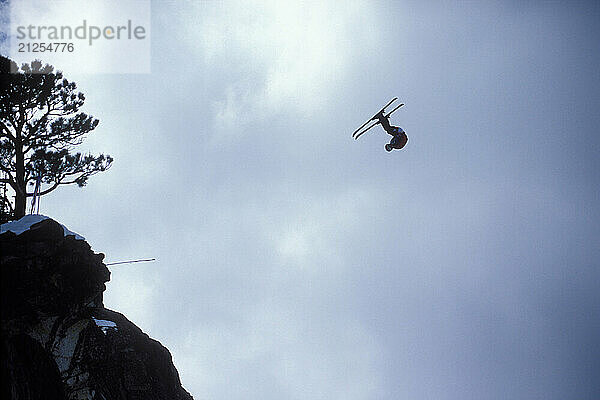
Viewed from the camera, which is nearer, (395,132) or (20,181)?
(20,181)

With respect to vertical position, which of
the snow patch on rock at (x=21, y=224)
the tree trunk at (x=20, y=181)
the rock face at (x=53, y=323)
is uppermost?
the tree trunk at (x=20, y=181)

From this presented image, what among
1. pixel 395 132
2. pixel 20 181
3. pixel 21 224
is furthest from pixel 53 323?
pixel 395 132

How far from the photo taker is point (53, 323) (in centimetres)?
1276

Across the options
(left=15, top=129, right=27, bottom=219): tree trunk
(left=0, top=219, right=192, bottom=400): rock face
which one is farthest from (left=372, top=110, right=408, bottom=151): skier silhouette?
(left=15, top=129, right=27, bottom=219): tree trunk

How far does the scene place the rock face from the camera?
11.2 metres

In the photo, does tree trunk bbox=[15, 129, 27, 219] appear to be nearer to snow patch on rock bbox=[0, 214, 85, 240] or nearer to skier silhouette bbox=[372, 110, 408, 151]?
snow patch on rock bbox=[0, 214, 85, 240]

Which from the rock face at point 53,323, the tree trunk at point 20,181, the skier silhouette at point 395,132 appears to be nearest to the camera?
the rock face at point 53,323

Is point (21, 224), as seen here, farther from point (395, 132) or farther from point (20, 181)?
point (395, 132)

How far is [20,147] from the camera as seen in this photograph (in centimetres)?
1678

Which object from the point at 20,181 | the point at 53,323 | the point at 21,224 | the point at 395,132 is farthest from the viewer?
the point at 395,132

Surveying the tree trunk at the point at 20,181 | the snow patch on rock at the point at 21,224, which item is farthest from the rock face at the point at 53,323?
the tree trunk at the point at 20,181

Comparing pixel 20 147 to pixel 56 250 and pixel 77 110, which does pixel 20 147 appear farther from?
pixel 56 250

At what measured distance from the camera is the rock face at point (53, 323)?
1120cm

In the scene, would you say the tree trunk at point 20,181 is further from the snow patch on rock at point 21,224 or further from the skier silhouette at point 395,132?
the skier silhouette at point 395,132
